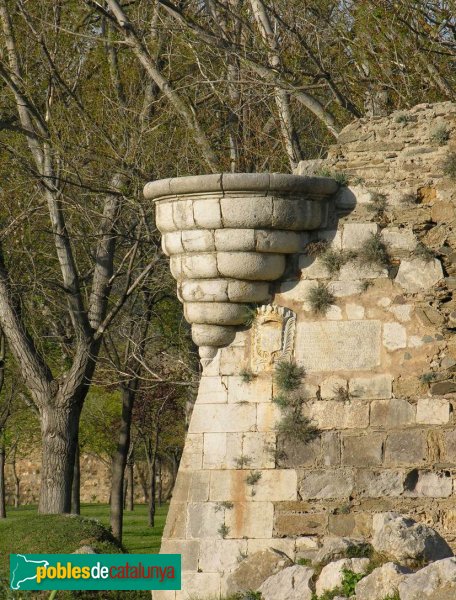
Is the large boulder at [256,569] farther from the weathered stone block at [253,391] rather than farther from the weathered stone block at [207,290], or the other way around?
the weathered stone block at [207,290]

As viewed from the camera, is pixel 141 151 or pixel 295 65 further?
pixel 141 151

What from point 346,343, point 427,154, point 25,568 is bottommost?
point 25,568

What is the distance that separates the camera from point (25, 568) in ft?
32.1

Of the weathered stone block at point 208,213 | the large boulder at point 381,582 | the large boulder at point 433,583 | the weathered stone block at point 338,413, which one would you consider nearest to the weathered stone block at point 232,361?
the weathered stone block at point 338,413

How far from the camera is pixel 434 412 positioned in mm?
8547

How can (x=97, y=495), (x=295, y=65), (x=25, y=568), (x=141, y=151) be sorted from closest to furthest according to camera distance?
1. (x=25, y=568)
2. (x=295, y=65)
3. (x=141, y=151)
4. (x=97, y=495)

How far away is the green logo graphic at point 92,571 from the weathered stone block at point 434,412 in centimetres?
187

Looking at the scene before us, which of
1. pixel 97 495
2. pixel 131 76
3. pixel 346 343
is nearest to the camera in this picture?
pixel 346 343

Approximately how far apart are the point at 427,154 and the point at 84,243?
8054 mm

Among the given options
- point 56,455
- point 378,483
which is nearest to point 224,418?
point 378,483

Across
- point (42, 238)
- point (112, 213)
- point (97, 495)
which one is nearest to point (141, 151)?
point (112, 213)

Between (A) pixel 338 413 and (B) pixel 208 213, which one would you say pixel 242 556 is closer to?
(A) pixel 338 413

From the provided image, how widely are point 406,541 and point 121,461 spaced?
12.4m

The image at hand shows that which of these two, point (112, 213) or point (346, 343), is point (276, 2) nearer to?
point (112, 213)
